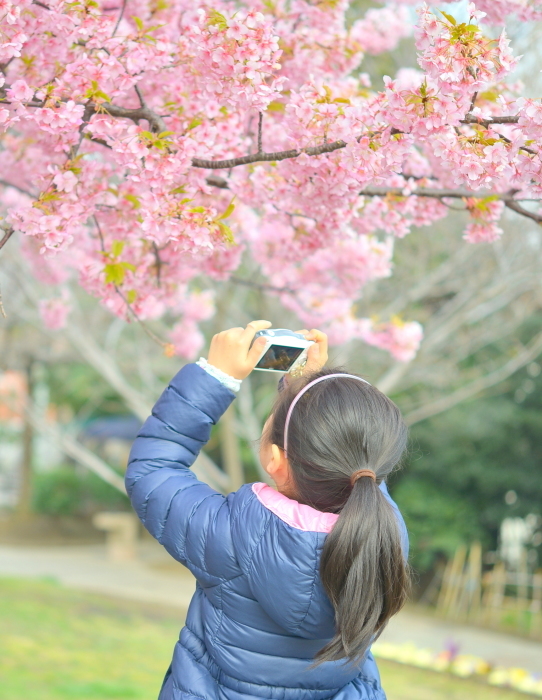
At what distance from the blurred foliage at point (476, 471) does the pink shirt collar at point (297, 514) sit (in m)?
6.34

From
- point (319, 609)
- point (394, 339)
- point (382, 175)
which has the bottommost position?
point (394, 339)

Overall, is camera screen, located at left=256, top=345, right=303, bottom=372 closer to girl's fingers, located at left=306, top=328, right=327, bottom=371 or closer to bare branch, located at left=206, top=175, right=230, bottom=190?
girl's fingers, located at left=306, top=328, right=327, bottom=371

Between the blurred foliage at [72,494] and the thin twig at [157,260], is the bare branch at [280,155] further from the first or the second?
the blurred foliage at [72,494]

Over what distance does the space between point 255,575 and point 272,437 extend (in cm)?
25

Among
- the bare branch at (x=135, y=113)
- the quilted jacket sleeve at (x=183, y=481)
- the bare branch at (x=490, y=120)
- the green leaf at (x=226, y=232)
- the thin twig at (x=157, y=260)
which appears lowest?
the thin twig at (x=157, y=260)

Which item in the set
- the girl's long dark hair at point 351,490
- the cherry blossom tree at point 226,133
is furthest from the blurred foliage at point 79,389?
the girl's long dark hair at point 351,490

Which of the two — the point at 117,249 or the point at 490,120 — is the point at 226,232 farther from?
the point at 490,120

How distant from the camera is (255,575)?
118 centimetres

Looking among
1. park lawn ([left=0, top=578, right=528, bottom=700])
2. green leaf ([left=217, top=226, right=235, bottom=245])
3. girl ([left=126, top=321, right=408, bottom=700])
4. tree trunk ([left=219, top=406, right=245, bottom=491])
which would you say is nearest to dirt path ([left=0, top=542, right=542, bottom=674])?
park lawn ([left=0, top=578, right=528, bottom=700])

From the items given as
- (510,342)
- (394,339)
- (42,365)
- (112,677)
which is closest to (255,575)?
(394,339)

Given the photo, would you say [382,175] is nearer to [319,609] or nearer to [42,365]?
[319,609]

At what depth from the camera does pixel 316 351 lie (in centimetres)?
150

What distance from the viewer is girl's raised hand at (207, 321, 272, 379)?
1.34 m

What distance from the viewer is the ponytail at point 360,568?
1.13 meters
